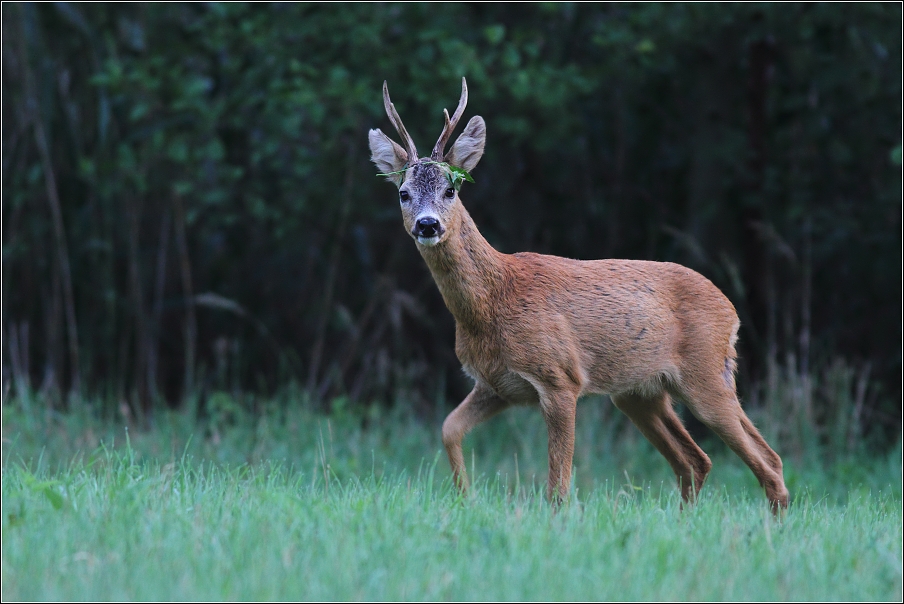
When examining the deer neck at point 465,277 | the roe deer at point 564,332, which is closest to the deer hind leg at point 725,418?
the roe deer at point 564,332

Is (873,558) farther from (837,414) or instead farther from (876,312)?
(876,312)

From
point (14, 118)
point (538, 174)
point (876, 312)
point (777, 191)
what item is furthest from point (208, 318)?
point (876, 312)

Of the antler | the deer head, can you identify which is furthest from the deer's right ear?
the antler

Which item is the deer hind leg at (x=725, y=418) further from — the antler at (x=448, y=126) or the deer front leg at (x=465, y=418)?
the antler at (x=448, y=126)

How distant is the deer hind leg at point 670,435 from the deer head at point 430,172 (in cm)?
164

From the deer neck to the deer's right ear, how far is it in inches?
18.1

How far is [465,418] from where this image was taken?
6.20 m

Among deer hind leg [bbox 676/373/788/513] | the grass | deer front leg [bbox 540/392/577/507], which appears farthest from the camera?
deer hind leg [bbox 676/373/788/513]

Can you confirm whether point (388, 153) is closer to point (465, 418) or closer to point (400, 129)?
point (400, 129)

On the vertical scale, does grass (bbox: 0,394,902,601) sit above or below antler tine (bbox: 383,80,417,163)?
below

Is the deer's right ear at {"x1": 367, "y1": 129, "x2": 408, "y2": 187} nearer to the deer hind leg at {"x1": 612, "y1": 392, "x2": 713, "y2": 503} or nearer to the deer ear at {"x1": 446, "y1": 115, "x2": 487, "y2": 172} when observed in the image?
the deer ear at {"x1": 446, "y1": 115, "x2": 487, "y2": 172}

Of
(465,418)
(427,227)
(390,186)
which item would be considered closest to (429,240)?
(427,227)

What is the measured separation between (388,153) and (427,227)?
0.74 metres

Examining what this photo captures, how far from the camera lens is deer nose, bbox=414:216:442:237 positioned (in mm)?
5816
